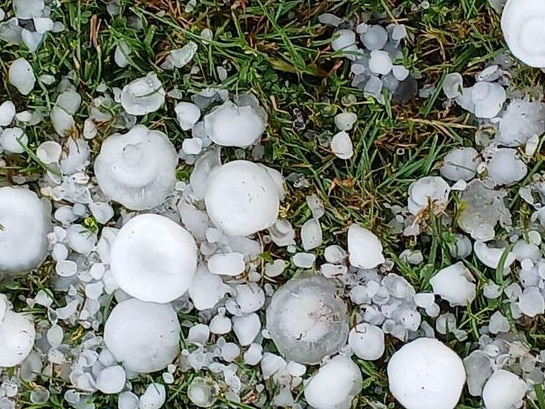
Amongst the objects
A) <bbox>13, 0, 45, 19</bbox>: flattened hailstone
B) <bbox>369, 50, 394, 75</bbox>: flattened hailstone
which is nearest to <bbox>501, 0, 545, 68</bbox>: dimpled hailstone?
<bbox>369, 50, 394, 75</bbox>: flattened hailstone

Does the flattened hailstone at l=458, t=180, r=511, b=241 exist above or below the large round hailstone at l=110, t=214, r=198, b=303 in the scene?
above

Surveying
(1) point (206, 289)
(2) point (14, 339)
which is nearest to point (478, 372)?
(1) point (206, 289)

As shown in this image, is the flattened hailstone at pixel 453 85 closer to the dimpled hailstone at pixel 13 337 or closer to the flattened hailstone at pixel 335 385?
the flattened hailstone at pixel 335 385

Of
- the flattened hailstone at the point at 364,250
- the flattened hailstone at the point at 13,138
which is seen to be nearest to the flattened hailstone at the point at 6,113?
the flattened hailstone at the point at 13,138

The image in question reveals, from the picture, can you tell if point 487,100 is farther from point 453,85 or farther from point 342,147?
point 342,147

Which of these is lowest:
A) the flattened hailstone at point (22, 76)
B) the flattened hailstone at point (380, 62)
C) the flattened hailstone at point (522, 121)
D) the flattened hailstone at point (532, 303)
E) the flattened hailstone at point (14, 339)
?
the flattened hailstone at point (14, 339)

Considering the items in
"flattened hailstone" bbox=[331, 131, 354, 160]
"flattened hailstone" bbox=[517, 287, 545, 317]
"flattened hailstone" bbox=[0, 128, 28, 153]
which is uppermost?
"flattened hailstone" bbox=[331, 131, 354, 160]

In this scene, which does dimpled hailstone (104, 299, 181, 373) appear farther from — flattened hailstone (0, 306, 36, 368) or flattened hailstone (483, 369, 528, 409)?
flattened hailstone (483, 369, 528, 409)
